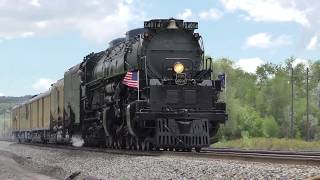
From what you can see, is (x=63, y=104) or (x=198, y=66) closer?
(x=198, y=66)

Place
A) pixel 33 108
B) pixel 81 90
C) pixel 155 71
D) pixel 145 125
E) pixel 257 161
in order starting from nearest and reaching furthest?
pixel 257 161 → pixel 145 125 → pixel 155 71 → pixel 81 90 → pixel 33 108

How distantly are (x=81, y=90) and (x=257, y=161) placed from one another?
1453cm

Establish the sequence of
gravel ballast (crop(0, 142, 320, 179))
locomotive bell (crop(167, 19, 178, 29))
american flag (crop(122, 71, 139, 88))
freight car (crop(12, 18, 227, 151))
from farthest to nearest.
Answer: locomotive bell (crop(167, 19, 178, 29))
american flag (crop(122, 71, 139, 88))
freight car (crop(12, 18, 227, 151))
gravel ballast (crop(0, 142, 320, 179))

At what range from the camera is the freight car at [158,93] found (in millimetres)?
17812

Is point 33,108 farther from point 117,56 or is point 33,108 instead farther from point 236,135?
point 236,135

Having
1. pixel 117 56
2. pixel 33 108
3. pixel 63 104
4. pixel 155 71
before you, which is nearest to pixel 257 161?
pixel 155 71

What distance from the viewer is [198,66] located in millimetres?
19703

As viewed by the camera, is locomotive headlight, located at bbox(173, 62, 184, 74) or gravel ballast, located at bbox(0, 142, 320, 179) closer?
gravel ballast, located at bbox(0, 142, 320, 179)

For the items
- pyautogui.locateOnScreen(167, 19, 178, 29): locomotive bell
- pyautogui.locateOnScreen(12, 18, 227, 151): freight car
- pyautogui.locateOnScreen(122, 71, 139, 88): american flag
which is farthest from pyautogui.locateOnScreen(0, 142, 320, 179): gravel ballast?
pyautogui.locateOnScreen(167, 19, 178, 29): locomotive bell

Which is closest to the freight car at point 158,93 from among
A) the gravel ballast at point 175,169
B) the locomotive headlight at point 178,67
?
the locomotive headlight at point 178,67

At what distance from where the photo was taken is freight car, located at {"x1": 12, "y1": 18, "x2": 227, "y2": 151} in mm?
17812

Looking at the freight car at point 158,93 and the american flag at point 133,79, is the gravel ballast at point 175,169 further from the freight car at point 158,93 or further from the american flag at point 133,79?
the american flag at point 133,79

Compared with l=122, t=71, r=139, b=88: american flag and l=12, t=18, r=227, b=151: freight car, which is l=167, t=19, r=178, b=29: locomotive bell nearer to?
l=12, t=18, r=227, b=151: freight car

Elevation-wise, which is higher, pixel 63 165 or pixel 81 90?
pixel 81 90
